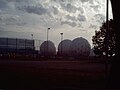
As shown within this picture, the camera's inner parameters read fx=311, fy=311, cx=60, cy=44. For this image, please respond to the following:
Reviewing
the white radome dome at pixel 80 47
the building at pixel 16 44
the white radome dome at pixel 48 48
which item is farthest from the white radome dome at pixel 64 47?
the building at pixel 16 44

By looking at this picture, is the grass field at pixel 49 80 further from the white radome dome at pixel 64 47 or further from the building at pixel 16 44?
the building at pixel 16 44

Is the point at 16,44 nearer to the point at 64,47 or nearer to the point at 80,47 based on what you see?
the point at 64,47

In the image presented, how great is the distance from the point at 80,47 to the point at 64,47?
12336mm

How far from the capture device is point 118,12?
18.0 metres

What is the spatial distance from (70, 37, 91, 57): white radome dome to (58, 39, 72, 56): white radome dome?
411 cm

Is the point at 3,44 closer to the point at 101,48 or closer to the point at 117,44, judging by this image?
the point at 101,48

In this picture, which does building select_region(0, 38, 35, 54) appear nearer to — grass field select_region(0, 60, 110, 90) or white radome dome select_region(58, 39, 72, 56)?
white radome dome select_region(58, 39, 72, 56)

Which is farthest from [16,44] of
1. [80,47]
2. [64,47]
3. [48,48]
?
[80,47]

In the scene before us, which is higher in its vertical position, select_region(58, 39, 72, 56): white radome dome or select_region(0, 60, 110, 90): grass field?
select_region(58, 39, 72, 56): white radome dome

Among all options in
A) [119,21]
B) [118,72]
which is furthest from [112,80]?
[119,21]

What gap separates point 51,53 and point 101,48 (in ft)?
192

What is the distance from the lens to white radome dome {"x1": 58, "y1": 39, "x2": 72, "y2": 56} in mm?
116950

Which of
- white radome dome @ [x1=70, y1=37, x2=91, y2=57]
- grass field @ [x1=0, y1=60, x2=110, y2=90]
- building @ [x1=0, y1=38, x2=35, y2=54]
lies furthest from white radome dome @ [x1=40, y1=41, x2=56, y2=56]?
grass field @ [x1=0, y1=60, x2=110, y2=90]

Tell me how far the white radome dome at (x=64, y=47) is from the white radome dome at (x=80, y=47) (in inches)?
162
